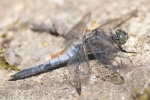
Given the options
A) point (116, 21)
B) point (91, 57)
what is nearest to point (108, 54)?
point (91, 57)

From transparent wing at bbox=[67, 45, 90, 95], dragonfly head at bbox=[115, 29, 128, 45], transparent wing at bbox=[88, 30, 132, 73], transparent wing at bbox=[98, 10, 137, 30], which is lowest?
transparent wing at bbox=[67, 45, 90, 95]

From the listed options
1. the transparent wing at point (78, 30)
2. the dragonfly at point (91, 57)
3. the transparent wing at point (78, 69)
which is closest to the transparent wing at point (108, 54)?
the dragonfly at point (91, 57)

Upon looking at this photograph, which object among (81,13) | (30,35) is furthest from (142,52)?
(30,35)

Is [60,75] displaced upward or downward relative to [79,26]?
downward

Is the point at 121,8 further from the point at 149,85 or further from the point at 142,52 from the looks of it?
the point at 149,85

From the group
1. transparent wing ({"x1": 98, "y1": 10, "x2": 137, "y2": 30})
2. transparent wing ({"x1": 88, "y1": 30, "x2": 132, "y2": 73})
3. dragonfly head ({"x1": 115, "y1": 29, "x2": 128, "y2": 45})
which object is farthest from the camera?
transparent wing ({"x1": 98, "y1": 10, "x2": 137, "y2": 30})

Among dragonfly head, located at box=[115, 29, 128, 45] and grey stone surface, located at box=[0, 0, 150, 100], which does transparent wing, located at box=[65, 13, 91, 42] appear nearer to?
grey stone surface, located at box=[0, 0, 150, 100]

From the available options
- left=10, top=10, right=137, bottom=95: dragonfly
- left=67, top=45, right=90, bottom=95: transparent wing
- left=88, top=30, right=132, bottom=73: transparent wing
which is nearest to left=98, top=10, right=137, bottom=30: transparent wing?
left=10, top=10, right=137, bottom=95: dragonfly

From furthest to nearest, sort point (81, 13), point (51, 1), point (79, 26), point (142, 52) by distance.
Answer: point (51, 1) < point (81, 13) < point (79, 26) < point (142, 52)
